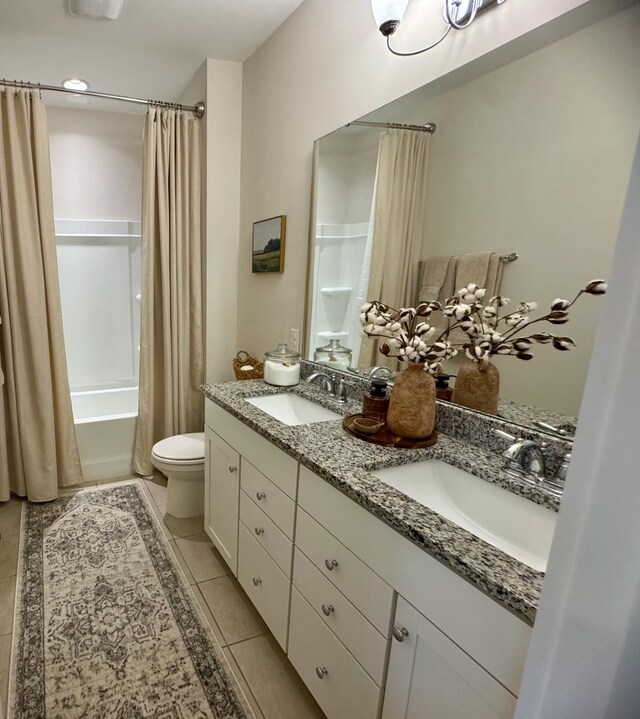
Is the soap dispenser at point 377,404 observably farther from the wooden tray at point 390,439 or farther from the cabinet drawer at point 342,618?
the cabinet drawer at point 342,618

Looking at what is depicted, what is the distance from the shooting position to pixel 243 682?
4.63 ft

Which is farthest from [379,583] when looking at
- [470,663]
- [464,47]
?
[464,47]

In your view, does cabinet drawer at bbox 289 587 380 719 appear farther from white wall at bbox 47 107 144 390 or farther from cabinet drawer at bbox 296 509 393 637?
white wall at bbox 47 107 144 390

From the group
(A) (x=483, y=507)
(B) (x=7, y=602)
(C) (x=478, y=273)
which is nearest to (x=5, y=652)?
(B) (x=7, y=602)

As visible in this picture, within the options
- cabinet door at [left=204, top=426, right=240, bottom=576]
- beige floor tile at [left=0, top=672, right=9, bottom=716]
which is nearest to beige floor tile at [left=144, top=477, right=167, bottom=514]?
cabinet door at [left=204, top=426, right=240, bottom=576]

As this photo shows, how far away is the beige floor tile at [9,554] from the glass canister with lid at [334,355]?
175 centimetres

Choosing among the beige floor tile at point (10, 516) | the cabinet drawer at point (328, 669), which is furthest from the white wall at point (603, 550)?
the beige floor tile at point (10, 516)

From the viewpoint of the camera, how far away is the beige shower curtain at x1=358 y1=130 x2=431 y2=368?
147 centimetres

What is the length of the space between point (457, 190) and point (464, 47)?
41cm

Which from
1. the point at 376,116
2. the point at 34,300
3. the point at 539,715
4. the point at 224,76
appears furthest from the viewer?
the point at 224,76

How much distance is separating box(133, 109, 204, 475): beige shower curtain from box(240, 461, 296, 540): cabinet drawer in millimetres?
1301

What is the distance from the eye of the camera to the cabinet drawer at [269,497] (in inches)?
52.5

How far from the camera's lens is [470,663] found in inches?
29.6

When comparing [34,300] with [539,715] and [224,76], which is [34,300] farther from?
[539,715]
